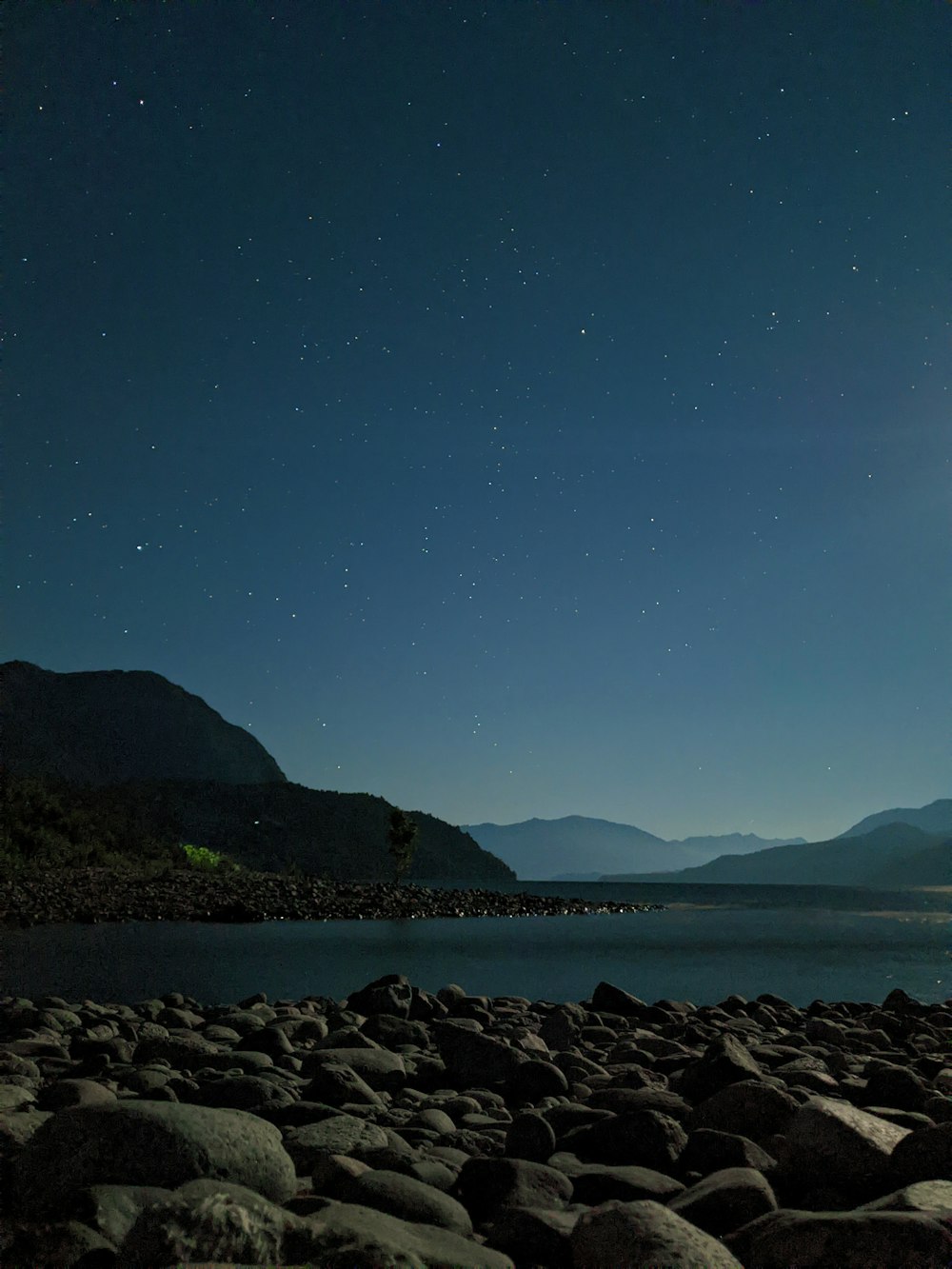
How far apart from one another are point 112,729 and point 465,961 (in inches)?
5469

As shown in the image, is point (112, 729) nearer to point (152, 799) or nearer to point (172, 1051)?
point (152, 799)

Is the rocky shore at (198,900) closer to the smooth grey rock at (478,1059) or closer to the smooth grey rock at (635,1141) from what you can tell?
the smooth grey rock at (478,1059)

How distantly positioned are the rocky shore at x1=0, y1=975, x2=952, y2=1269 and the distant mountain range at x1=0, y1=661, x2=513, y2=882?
3827 cm

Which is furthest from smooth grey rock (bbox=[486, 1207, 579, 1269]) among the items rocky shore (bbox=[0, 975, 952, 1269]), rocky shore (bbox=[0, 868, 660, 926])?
rocky shore (bbox=[0, 868, 660, 926])

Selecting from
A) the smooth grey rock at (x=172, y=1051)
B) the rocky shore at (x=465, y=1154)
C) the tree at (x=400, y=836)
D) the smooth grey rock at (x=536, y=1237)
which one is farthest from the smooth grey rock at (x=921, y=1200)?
the tree at (x=400, y=836)

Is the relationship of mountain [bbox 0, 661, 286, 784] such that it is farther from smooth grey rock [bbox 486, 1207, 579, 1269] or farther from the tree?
smooth grey rock [bbox 486, 1207, 579, 1269]

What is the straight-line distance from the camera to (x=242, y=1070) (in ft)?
26.7

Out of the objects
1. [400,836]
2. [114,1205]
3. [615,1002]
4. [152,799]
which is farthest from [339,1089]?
[152,799]

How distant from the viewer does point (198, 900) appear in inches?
1811

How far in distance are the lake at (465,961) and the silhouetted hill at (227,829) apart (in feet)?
48.0

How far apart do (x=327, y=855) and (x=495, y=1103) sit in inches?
4574

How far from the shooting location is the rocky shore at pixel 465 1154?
358cm

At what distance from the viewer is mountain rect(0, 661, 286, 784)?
373ft

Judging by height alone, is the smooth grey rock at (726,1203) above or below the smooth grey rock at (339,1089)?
above
